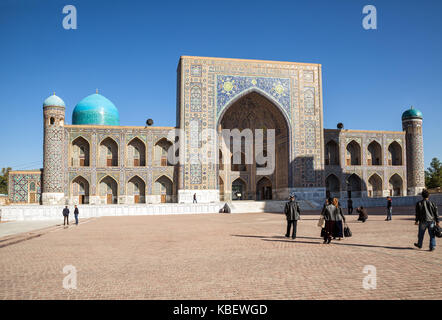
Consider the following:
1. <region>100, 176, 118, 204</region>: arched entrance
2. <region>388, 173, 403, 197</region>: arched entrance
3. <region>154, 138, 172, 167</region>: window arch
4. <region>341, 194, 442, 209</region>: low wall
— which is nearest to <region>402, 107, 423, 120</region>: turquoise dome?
<region>388, 173, 403, 197</region>: arched entrance

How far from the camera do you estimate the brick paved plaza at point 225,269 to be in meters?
4.55

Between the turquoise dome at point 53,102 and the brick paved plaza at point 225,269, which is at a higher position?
the turquoise dome at point 53,102

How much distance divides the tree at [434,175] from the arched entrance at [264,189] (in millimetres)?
27031

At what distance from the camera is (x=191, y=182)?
28281mm

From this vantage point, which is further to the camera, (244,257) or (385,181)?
(385,181)

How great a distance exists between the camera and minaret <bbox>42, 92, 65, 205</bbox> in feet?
93.5

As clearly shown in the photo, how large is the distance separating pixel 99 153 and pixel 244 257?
2655 cm

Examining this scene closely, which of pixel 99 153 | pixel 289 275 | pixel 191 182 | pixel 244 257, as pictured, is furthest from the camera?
pixel 99 153

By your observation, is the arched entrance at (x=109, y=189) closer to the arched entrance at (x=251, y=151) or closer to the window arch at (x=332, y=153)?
the arched entrance at (x=251, y=151)

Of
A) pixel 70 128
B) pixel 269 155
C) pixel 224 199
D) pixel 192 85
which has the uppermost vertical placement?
pixel 192 85
